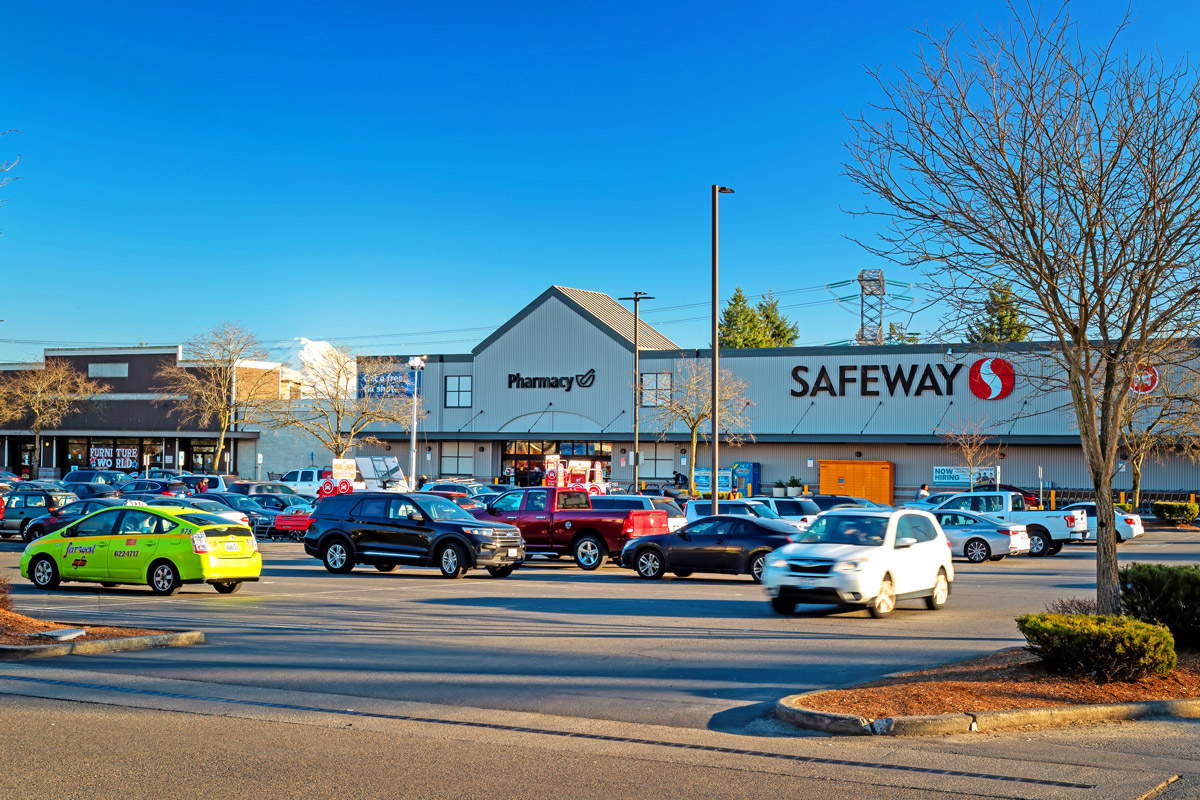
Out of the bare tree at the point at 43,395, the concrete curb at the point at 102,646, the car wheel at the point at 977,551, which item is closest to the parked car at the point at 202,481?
the bare tree at the point at 43,395

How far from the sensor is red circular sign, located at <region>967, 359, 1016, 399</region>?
171 feet

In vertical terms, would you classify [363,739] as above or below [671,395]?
below

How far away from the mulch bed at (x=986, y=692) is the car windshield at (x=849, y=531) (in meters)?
6.40

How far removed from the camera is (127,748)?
798 cm

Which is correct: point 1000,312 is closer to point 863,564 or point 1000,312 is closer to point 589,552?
point 863,564

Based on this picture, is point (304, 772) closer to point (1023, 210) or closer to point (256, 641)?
point (256, 641)

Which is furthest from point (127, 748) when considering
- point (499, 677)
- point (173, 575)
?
point (173, 575)

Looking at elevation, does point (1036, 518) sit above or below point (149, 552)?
above

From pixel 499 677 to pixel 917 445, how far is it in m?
46.8

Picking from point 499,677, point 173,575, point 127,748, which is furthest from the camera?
point 173,575

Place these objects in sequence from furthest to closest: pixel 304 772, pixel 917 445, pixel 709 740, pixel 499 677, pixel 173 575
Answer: pixel 917 445, pixel 173 575, pixel 499 677, pixel 709 740, pixel 304 772

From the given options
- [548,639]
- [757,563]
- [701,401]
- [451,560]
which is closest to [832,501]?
[757,563]

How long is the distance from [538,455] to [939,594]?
47017 millimetres

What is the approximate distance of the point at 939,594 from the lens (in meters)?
18.4
